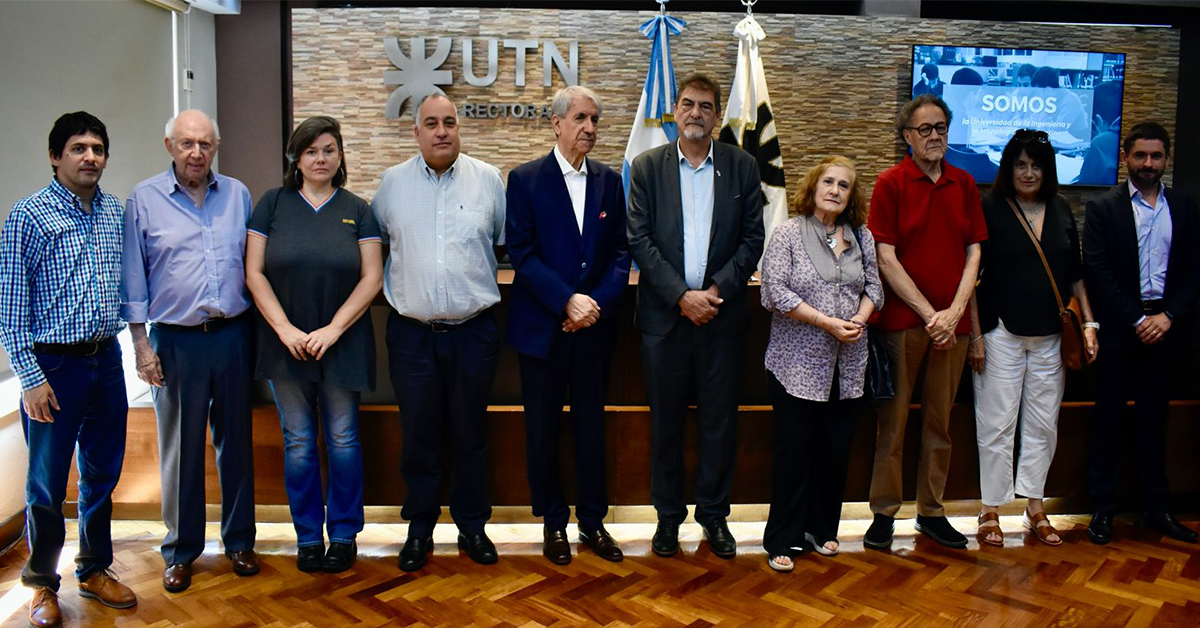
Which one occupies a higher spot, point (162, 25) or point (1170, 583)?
point (162, 25)

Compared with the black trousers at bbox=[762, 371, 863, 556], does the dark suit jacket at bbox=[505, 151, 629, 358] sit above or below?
above

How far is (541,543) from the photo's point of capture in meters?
3.41

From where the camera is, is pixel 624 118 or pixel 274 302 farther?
pixel 624 118

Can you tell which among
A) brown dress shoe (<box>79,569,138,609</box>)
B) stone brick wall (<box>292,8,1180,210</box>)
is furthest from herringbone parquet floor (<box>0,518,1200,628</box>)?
stone brick wall (<box>292,8,1180,210</box>)

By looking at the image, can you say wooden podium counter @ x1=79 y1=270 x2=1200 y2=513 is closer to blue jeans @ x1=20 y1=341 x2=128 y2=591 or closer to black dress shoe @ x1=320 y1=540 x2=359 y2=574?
black dress shoe @ x1=320 y1=540 x2=359 y2=574

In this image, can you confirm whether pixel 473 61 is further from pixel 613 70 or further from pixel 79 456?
pixel 79 456

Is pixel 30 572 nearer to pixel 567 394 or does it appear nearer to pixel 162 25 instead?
pixel 567 394

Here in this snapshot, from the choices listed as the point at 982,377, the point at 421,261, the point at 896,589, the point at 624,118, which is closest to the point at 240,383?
the point at 421,261

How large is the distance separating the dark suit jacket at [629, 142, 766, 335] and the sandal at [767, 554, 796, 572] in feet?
2.64

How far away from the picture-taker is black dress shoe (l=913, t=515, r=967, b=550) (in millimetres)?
3373

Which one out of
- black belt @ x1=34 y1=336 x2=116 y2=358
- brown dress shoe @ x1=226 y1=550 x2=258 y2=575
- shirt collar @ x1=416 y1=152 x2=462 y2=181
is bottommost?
brown dress shoe @ x1=226 y1=550 x2=258 y2=575

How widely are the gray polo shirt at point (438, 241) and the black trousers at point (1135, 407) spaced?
2.38 m

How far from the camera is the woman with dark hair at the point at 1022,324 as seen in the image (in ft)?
11.0

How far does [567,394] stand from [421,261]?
2.91 feet
